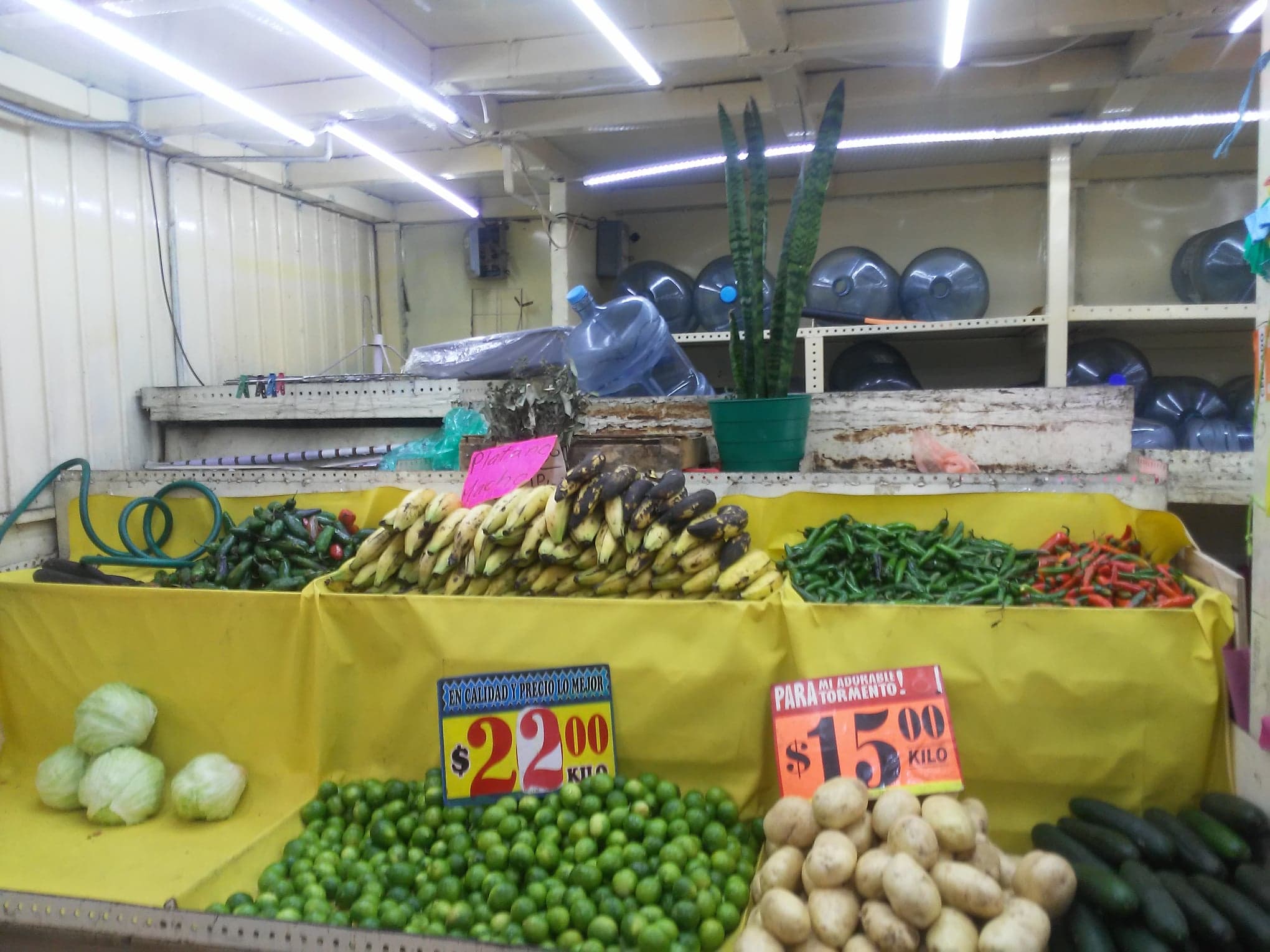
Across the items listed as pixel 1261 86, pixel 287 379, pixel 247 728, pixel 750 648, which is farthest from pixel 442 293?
pixel 1261 86

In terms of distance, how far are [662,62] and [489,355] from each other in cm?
166

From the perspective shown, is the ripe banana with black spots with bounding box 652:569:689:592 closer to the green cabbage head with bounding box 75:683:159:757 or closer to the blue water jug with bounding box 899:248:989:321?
the green cabbage head with bounding box 75:683:159:757

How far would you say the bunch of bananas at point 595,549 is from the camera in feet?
6.74

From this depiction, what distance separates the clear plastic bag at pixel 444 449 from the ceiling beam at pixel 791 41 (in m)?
1.87

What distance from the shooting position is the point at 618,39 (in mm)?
3158

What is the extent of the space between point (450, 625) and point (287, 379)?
2.30 meters

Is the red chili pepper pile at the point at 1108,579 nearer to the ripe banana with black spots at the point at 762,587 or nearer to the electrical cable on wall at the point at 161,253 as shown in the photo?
the ripe banana with black spots at the point at 762,587

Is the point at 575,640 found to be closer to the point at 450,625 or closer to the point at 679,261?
the point at 450,625

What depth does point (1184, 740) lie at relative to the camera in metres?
1.75

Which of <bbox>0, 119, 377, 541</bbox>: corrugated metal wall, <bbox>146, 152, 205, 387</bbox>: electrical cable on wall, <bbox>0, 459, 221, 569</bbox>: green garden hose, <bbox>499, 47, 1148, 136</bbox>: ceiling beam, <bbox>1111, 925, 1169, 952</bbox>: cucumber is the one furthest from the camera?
<bbox>499, 47, 1148, 136</bbox>: ceiling beam

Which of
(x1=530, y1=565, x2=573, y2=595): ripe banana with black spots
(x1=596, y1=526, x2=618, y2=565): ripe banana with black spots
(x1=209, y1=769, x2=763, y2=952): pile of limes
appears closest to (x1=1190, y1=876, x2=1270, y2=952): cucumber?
(x1=209, y1=769, x2=763, y2=952): pile of limes

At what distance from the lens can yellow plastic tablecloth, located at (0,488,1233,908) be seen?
1764mm

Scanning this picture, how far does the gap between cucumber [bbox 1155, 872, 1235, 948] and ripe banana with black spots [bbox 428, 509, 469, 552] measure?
178 cm

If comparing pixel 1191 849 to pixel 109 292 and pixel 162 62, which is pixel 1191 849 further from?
pixel 109 292
